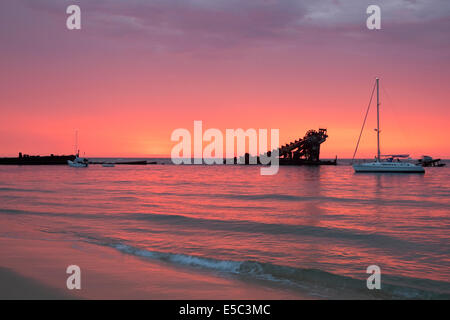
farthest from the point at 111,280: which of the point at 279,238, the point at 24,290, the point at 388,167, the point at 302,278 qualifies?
the point at 388,167

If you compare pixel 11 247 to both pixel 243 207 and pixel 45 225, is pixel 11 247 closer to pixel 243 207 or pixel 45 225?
pixel 45 225

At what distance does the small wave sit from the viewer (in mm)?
8031

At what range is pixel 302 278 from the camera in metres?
9.15

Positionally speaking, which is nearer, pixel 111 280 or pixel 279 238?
pixel 111 280

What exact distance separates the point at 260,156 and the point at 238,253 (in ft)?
421

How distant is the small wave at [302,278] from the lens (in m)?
8.03

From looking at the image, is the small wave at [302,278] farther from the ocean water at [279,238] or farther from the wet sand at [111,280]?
the wet sand at [111,280]

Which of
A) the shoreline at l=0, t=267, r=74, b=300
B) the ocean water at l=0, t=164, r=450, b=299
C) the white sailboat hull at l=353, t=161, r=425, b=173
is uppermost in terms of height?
the white sailboat hull at l=353, t=161, r=425, b=173

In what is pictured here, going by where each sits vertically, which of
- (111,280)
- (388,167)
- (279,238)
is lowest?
(279,238)

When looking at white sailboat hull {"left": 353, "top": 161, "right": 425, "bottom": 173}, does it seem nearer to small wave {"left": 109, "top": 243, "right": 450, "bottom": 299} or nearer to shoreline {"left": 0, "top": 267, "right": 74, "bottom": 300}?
small wave {"left": 109, "top": 243, "right": 450, "bottom": 299}

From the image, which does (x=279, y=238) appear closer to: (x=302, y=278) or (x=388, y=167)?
(x=302, y=278)

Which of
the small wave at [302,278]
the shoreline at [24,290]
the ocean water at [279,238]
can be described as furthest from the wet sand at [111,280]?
the small wave at [302,278]

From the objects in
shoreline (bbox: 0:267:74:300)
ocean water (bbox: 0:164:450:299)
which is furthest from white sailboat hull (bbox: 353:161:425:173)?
shoreline (bbox: 0:267:74:300)
